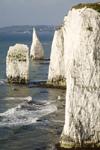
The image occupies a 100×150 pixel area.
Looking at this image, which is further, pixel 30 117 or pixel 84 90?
pixel 30 117

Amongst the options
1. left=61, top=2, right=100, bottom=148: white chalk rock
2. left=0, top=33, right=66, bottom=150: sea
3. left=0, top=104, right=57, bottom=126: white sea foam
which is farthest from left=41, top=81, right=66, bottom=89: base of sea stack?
left=61, top=2, right=100, bottom=148: white chalk rock

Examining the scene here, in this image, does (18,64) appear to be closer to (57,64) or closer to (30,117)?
(57,64)

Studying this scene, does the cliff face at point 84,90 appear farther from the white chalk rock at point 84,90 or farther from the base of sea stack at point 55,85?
the base of sea stack at point 55,85

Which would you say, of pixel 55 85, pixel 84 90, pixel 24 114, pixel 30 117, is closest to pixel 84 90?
pixel 84 90

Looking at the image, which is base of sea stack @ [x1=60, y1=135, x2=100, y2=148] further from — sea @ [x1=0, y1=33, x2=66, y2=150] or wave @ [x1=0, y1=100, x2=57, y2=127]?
wave @ [x1=0, y1=100, x2=57, y2=127]

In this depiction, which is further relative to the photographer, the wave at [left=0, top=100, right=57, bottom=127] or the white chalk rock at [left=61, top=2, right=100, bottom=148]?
the wave at [left=0, top=100, right=57, bottom=127]

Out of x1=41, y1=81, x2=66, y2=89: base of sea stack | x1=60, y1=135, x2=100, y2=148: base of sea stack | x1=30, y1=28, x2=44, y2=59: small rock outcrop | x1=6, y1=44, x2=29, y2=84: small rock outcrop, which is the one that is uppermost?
x1=30, y1=28, x2=44, y2=59: small rock outcrop

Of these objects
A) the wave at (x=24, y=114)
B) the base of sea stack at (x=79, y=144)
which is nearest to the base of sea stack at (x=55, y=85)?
the wave at (x=24, y=114)
